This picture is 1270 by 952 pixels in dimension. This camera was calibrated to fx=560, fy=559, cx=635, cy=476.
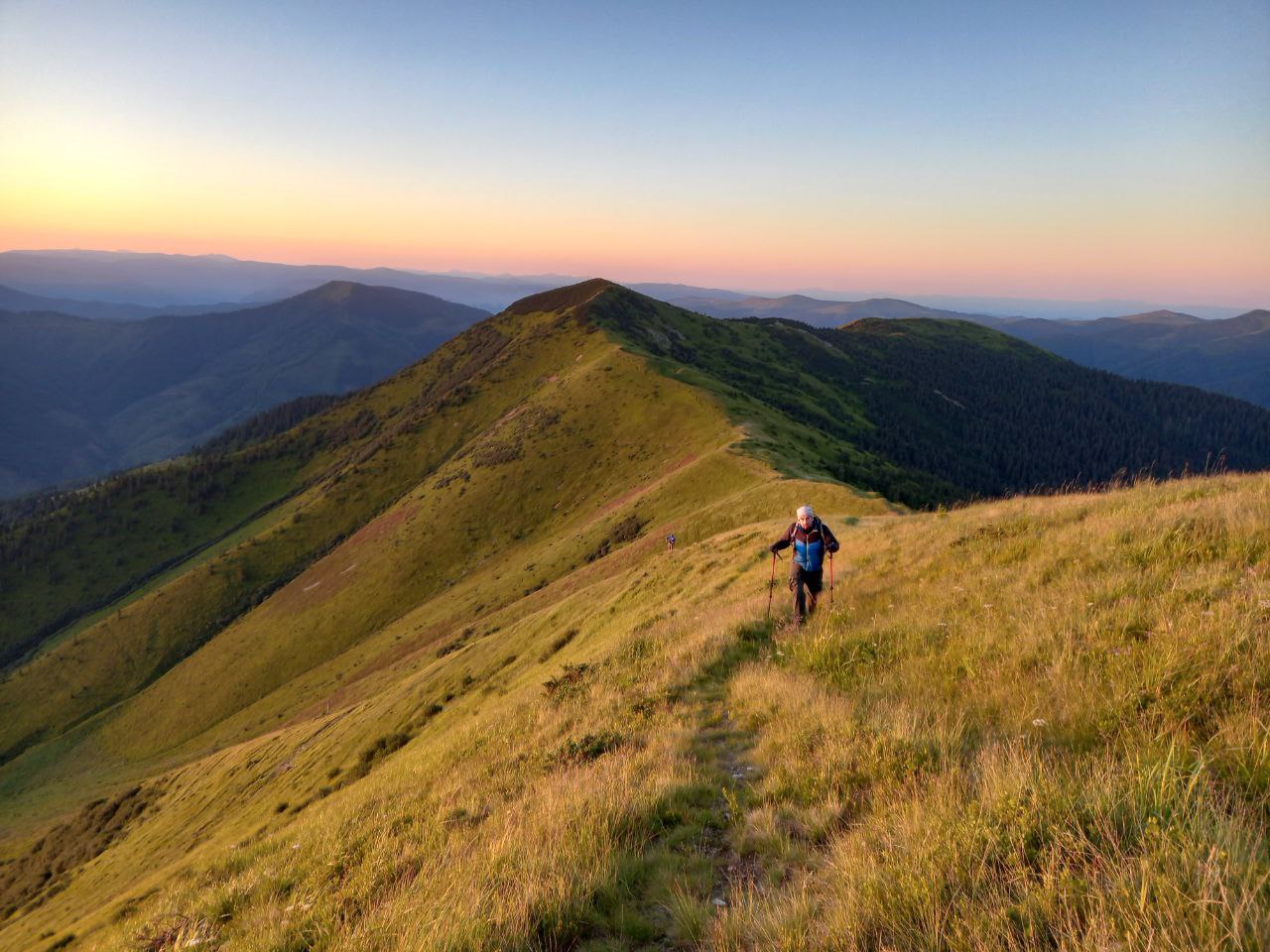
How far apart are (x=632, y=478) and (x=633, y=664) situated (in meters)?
63.6

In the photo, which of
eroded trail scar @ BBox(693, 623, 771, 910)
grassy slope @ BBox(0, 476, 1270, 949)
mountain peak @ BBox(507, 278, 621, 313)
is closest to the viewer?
grassy slope @ BBox(0, 476, 1270, 949)

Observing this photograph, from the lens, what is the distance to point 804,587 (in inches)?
505

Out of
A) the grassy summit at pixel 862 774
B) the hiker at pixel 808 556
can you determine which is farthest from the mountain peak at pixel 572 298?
the hiker at pixel 808 556

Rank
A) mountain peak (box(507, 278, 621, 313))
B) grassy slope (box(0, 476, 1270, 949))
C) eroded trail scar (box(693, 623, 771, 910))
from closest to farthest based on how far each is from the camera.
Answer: grassy slope (box(0, 476, 1270, 949))
eroded trail scar (box(693, 623, 771, 910))
mountain peak (box(507, 278, 621, 313))

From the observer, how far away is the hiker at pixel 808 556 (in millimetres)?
12375

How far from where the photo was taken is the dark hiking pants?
Answer: 12258 mm

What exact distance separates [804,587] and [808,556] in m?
0.85

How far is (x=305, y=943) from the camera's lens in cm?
557

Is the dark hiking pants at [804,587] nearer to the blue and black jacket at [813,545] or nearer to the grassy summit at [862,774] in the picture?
the blue and black jacket at [813,545]

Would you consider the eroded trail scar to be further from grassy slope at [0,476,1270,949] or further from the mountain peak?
the mountain peak

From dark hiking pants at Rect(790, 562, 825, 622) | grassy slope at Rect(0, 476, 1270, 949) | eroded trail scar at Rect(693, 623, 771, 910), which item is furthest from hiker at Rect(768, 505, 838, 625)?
eroded trail scar at Rect(693, 623, 771, 910)

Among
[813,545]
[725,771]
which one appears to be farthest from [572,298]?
[725,771]

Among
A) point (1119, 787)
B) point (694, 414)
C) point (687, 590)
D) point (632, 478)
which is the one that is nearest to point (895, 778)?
point (1119, 787)

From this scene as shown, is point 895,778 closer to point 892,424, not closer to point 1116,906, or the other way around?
point 1116,906
